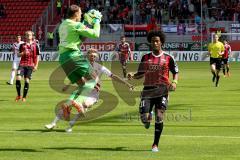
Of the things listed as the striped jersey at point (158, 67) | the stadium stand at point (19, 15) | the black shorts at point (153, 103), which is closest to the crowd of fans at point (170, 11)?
the stadium stand at point (19, 15)

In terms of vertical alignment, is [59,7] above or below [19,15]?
A: above

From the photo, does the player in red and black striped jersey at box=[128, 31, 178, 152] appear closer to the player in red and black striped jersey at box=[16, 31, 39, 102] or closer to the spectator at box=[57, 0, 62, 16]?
the player in red and black striped jersey at box=[16, 31, 39, 102]

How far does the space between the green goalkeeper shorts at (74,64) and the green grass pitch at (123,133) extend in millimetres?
1341

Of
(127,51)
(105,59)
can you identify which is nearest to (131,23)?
(105,59)

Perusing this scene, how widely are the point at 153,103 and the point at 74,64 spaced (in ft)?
6.51

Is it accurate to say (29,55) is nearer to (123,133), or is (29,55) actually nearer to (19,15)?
(123,133)

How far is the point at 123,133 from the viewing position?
1600cm

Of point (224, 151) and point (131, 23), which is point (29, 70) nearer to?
point (224, 151)

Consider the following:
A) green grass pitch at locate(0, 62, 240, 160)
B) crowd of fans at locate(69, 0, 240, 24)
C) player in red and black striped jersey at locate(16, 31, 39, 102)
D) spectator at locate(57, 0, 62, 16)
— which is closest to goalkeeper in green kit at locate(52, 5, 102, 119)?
green grass pitch at locate(0, 62, 240, 160)

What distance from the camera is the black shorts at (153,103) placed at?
13539 mm

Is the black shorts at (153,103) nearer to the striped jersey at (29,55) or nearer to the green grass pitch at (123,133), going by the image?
the green grass pitch at (123,133)

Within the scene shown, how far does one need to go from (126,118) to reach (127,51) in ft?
67.9

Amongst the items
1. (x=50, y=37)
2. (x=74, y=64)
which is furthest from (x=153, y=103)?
(x=50, y=37)

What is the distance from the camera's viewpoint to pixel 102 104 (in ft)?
75.2
